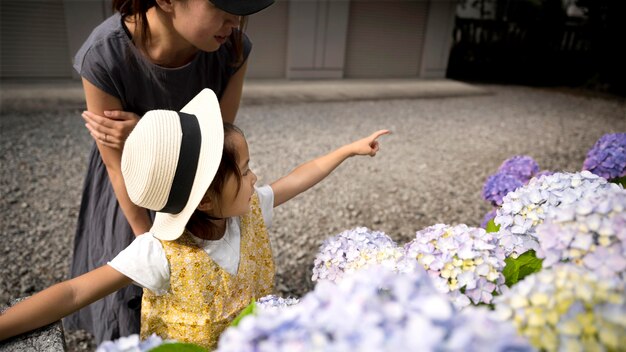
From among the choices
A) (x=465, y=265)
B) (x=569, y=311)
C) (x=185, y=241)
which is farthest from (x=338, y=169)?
(x=569, y=311)

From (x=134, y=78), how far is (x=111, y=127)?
20 cm

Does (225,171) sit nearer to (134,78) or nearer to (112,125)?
(112,125)

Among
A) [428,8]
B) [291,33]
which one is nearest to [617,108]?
[428,8]

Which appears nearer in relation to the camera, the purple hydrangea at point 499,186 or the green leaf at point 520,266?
the green leaf at point 520,266

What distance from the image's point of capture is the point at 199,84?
5.46 feet

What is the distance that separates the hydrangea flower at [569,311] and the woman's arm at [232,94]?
141 centimetres

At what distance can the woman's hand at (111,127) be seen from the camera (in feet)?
4.60

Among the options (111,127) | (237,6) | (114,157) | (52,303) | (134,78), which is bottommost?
(52,303)

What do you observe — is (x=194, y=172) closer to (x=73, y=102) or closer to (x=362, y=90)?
(x=73, y=102)

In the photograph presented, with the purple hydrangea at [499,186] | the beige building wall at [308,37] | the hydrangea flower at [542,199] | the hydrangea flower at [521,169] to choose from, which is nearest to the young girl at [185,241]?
the hydrangea flower at [542,199]

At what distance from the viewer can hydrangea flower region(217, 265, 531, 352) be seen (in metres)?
0.38

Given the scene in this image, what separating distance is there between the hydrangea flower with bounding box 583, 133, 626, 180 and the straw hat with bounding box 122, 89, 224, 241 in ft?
4.31

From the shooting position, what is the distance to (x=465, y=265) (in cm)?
77

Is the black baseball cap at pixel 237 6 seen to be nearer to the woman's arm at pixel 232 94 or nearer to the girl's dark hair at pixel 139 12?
the girl's dark hair at pixel 139 12
